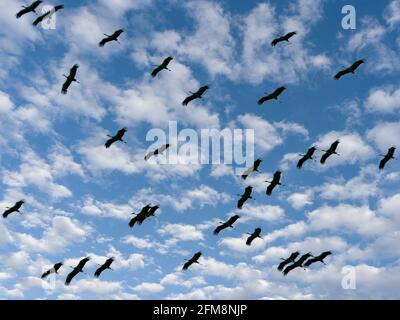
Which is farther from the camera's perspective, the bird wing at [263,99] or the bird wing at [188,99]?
the bird wing at [263,99]

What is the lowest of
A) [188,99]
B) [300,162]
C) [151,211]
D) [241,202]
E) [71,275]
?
[71,275]

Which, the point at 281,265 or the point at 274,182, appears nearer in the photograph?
the point at 274,182

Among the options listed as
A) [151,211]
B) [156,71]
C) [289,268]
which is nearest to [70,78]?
[156,71]

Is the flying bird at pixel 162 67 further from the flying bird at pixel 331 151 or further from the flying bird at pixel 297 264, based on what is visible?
the flying bird at pixel 297 264

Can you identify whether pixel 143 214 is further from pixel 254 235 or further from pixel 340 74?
pixel 340 74

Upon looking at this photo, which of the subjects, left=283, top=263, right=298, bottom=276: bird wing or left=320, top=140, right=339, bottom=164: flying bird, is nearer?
left=320, top=140, right=339, bottom=164: flying bird

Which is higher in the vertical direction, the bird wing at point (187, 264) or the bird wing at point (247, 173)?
the bird wing at point (247, 173)

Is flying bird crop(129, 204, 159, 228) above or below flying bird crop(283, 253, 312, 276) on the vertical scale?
above

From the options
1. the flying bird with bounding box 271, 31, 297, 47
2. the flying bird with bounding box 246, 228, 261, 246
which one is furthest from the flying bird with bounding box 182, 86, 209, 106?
the flying bird with bounding box 246, 228, 261, 246

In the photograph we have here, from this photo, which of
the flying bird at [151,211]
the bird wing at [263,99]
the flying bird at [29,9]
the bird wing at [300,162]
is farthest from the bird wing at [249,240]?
the flying bird at [29,9]

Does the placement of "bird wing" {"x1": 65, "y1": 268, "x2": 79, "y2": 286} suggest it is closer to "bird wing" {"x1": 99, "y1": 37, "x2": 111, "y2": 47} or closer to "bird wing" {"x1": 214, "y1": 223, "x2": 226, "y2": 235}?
"bird wing" {"x1": 214, "y1": 223, "x2": 226, "y2": 235}

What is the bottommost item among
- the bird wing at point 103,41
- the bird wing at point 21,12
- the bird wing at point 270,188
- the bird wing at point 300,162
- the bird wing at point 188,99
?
the bird wing at point 270,188

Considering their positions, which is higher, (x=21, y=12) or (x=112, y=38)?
(x=21, y=12)
